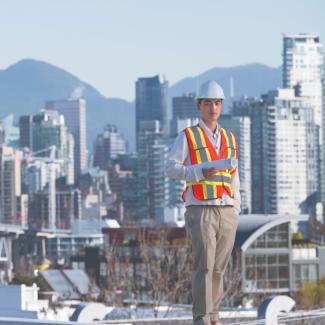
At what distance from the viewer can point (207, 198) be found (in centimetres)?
1077

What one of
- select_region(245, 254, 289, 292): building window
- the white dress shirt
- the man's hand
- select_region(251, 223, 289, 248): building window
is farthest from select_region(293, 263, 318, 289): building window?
the man's hand

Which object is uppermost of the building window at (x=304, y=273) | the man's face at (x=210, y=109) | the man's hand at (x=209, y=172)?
the man's face at (x=210, y=109)

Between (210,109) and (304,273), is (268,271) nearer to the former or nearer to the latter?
(304,273)

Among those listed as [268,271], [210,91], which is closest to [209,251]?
[210,91]

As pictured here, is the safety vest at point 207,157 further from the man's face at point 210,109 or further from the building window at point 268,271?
the building window at point 268,271

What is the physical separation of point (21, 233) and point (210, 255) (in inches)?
6257

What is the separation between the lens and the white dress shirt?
35.3 feet

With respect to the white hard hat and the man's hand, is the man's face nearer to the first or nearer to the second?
the white hard hat

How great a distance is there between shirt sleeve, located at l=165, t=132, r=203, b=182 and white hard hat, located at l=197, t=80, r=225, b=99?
231mm

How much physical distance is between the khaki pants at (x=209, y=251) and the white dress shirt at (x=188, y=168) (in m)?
0.04

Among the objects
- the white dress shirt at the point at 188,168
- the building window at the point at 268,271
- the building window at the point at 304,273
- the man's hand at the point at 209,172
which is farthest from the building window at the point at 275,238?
the man's hand at the point at 209,172

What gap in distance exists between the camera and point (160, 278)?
191ft

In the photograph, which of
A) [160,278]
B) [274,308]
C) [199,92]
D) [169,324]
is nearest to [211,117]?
[199,92]

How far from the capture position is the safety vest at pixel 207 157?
35.3ft
